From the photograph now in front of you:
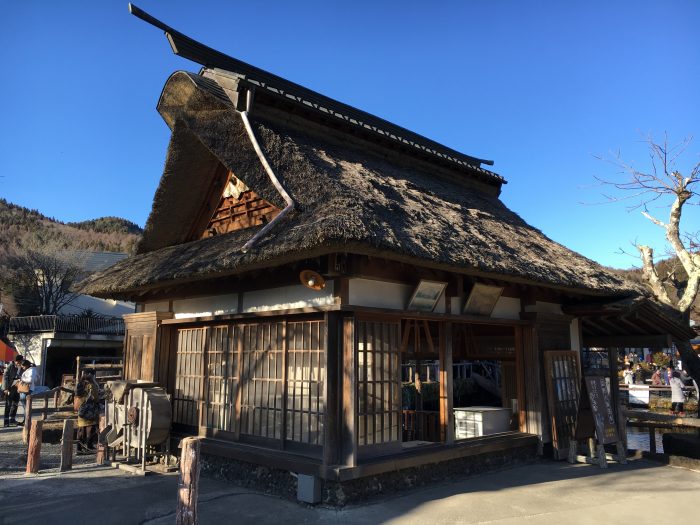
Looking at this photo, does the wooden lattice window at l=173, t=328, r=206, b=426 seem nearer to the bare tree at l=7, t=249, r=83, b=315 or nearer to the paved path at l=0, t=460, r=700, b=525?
the paved path at l=0, t=460, r=700, b=525

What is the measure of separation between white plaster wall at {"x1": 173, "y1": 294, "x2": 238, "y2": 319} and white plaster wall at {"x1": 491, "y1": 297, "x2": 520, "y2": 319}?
4.24 m

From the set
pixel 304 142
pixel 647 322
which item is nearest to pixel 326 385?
pixel 304 142

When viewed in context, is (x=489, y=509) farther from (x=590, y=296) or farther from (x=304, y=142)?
(x=304, y=142)

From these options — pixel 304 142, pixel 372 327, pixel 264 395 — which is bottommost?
pixel 264 395

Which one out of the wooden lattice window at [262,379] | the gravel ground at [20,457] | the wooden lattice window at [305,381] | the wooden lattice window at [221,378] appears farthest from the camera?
the gravel ground at [20,457]

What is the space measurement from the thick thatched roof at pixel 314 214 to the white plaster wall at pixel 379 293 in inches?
A: 30.5

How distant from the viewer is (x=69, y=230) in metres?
72.9

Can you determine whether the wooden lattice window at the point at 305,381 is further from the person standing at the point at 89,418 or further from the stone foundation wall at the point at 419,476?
the person standing at the point at 89,418

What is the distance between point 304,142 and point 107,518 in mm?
5965

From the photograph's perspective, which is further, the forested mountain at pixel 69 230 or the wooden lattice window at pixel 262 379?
the forested mountain at pixel 69 230

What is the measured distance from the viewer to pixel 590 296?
9375 millimetres

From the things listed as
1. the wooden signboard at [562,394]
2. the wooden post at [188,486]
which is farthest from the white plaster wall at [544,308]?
the wooden post at [188,486]

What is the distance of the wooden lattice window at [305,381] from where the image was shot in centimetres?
640

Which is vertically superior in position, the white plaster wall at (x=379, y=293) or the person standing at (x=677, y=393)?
the white plaster wall at (x=379, y=293)
